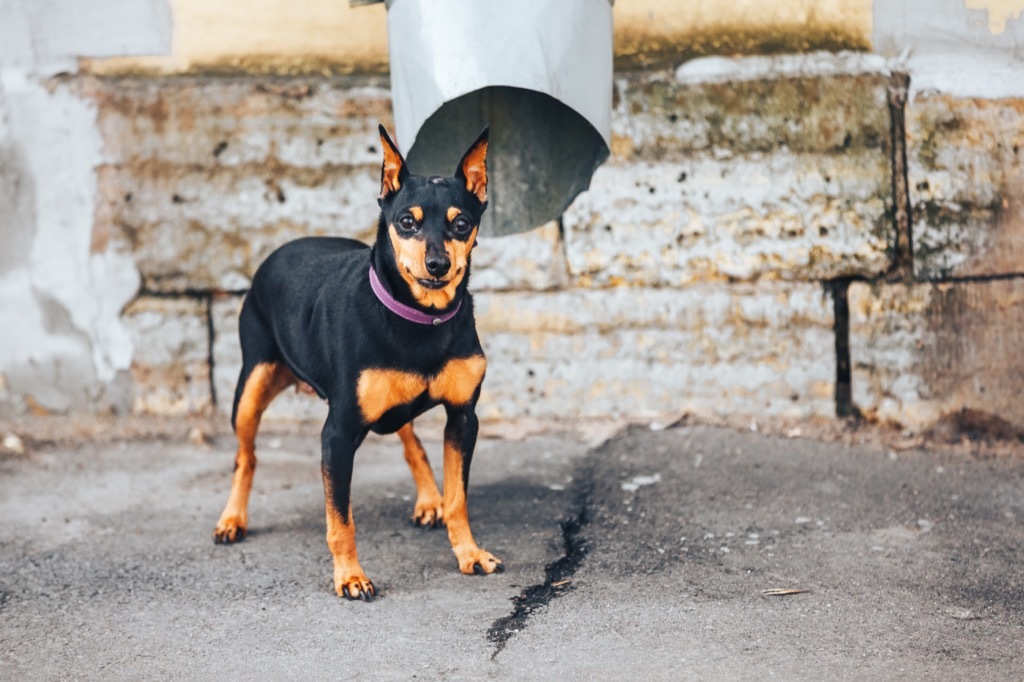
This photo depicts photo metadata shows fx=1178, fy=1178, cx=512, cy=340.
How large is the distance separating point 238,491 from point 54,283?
2.12m

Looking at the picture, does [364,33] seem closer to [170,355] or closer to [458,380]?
[170,355]

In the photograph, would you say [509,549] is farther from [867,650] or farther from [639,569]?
[867,650]

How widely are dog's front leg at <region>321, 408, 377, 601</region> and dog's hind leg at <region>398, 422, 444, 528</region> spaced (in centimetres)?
70

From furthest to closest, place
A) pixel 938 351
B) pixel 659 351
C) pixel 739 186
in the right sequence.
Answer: pixel 659 351 < pixel 739 186 < pixel 938 351

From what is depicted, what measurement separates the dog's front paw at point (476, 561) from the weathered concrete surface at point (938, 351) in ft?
7.91

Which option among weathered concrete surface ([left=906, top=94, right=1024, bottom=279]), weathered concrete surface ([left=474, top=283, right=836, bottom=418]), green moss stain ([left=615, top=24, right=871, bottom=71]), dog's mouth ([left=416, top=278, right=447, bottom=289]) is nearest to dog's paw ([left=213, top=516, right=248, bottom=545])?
dog's mouth ([left=416, top=278, right=447, bottom=289])

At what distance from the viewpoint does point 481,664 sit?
3.33 metres

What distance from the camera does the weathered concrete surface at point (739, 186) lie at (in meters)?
5.61

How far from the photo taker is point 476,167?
12.7ft

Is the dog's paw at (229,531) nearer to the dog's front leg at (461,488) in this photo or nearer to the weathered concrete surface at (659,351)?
the dog's front leg at (461,488)

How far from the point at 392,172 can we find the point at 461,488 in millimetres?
1136

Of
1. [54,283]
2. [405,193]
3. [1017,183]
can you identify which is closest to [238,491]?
[405,193]

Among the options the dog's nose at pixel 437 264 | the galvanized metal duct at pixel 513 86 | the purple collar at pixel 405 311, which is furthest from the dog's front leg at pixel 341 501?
the galvanized metal duct at pixel 513 86

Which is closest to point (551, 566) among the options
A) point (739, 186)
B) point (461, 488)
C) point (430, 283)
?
point (461, 488)
